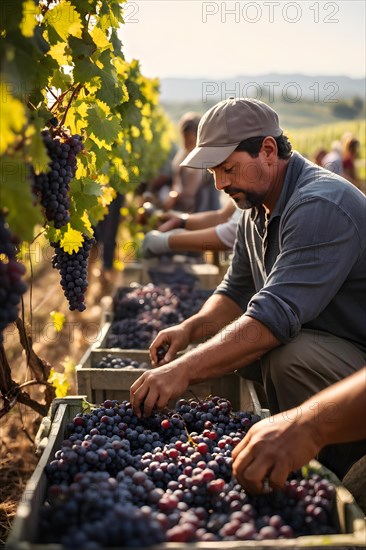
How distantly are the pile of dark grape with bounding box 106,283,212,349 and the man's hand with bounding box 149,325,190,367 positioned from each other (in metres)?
0.87

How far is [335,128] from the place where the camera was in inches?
1383

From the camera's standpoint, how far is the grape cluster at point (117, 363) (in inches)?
132

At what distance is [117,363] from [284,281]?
→ 1.22 metres

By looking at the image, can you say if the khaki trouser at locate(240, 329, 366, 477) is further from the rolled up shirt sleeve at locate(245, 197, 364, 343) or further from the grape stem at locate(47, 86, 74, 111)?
the grape stem at locate(47, 86, 74, 111)

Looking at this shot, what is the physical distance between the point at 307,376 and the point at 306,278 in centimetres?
41

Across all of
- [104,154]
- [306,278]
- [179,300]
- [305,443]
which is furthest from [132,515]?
[179,300]

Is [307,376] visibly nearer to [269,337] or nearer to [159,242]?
[269,337]

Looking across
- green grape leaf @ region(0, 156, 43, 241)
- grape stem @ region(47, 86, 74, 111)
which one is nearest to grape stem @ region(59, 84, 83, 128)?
grape stem @ region(47, 86, 74, 111)

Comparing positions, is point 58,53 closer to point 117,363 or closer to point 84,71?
point 84,71

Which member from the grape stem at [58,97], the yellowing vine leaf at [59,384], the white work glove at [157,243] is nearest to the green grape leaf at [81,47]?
the grape stem at [58,97]

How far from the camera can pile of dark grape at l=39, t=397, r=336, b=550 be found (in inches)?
64.1

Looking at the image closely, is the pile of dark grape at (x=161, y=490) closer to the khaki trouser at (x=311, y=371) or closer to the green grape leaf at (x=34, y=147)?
the khaki trouser at (x=311, y=371)

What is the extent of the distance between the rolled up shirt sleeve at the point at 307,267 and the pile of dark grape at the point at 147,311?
1543 mm

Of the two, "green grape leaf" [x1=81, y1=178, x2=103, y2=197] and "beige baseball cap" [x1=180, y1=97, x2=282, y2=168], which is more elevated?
"beige baseball cap" [x1=180, y1=97, x2=282, y2=168]
